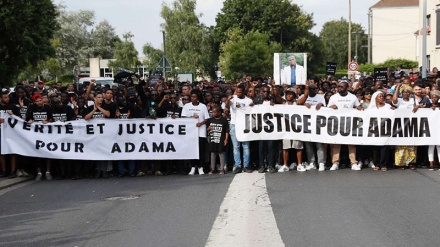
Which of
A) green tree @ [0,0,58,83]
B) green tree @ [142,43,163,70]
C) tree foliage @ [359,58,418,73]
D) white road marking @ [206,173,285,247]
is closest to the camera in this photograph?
white road marking @ [206,173,285,247]

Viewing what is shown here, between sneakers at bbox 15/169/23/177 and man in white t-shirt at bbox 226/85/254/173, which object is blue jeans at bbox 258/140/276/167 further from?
sneakers at bbox 15/169/23/177

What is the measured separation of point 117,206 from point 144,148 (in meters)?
4.13

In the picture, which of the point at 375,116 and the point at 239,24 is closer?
the point at 375,116

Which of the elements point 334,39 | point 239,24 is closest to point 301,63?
point 239,24

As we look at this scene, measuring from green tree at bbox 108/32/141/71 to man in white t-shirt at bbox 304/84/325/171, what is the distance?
74887 mm

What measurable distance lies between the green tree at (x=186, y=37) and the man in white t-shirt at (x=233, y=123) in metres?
67.6

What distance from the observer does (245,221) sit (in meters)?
8.77

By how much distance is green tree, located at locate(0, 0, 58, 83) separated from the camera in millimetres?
30656

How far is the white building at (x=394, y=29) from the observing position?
293ft

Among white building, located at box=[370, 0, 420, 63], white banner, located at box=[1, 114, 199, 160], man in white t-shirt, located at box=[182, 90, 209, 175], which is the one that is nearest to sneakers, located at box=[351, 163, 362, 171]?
man in white t-shirt, located at box=[182, 90, 209, 175]

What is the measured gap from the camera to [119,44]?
89.8 metres

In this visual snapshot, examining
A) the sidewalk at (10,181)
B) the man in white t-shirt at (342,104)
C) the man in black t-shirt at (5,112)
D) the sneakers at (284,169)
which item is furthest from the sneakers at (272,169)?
the man in black t-shirt at (5,112)

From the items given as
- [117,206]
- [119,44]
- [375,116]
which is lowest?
[117,206]

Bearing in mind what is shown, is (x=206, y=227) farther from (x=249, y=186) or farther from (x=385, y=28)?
(x=385, y=28)
